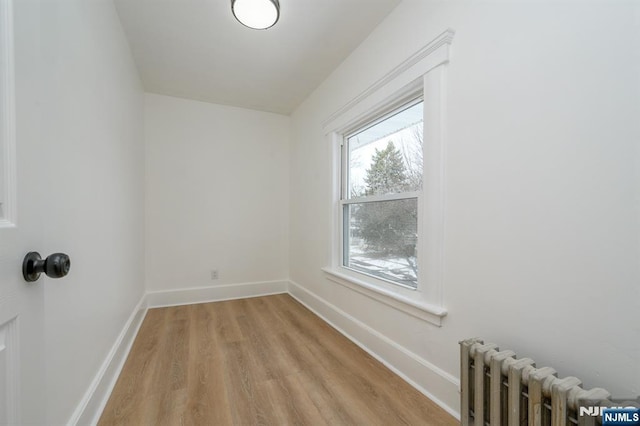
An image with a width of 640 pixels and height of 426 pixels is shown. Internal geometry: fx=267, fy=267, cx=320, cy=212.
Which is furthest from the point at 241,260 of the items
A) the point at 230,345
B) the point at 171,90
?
the point at 171,90

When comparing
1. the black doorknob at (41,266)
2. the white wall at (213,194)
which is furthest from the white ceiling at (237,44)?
the black doorknob at (41,266)

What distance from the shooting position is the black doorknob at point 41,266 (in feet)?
2.14

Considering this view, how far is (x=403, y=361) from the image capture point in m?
1.79

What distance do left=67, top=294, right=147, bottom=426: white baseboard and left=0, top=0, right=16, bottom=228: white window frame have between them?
1.12 metres

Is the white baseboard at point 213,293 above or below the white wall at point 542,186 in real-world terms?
below

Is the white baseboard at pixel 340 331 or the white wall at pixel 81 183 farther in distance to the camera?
the white baseboard at pixel 340 331

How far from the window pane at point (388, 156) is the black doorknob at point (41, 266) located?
177 cm

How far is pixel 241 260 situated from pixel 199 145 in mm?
1604

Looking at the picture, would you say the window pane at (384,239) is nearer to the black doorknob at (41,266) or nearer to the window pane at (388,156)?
the window pane at (388,156)

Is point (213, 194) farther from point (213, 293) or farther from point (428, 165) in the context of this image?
point (428, 165)

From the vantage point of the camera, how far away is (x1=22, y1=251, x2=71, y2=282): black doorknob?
653mm

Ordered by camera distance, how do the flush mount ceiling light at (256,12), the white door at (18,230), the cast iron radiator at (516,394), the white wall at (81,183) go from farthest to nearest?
1. the flush mount ceiling light at (256,12)
2. the white wall at (81,183)
3. the cast iron radiator at (516,394)
4. the white door at (18,230)

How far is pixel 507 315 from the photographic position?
125cm

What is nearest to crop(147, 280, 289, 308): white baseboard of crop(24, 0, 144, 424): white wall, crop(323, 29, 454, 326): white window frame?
crop(24, 0, 144, 424): white wall
